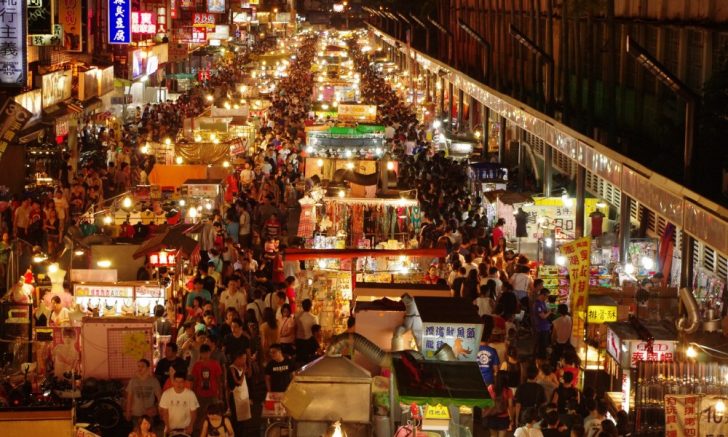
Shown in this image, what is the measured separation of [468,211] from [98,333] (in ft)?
42.4

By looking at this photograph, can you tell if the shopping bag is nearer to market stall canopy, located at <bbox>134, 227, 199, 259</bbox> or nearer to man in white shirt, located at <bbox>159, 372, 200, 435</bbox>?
man in white shirt, located at <bbox>159, 372, 200, 435</bbox>

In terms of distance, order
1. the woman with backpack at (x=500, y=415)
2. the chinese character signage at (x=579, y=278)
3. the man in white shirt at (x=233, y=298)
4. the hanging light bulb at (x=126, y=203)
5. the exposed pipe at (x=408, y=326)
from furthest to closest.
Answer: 1. the hanging light bulb at (x=126, y=203)
2. the chinese character signage at (x=579, y=278)
3. the man in white shirt at (x=233, y=298)
4. the exposed pipe at (x=408, y=326)
5. the woman with backpack at (x=500, y=415)

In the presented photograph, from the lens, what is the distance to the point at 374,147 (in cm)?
2900

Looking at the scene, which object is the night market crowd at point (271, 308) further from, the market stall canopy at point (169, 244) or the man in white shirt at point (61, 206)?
the market stall canopy at point (169, 244)

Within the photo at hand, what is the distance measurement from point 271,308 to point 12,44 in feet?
28.9

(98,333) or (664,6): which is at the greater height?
(664,6)

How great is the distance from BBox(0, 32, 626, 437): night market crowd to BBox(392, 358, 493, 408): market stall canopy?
100 centimetres

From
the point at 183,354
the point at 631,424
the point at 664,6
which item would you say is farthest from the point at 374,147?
the point at 631,424

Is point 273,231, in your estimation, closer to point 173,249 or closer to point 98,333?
point 173,249

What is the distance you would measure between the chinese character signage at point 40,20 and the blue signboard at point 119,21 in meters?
10.9

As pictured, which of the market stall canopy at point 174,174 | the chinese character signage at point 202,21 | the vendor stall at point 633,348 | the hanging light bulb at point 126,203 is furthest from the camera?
the chinese character signage at point 202,21

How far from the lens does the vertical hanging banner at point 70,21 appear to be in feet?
113

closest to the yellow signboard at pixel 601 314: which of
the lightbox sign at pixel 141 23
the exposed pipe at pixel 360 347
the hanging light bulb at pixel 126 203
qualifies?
the exposed pipe at pixel 360 347

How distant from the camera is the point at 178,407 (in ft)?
39.3
